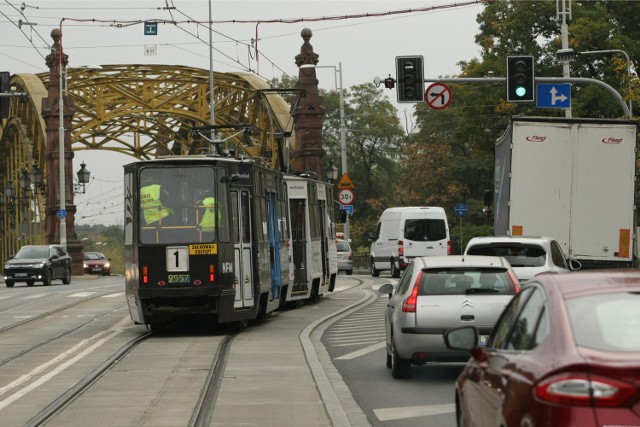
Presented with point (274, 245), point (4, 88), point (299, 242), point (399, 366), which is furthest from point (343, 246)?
point (399, 366)

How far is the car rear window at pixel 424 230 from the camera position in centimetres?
4797

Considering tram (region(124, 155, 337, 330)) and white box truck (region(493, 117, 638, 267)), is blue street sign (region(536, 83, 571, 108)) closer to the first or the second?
white box truck (region(493, 117, 638, 267))

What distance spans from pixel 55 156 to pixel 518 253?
4854 cm

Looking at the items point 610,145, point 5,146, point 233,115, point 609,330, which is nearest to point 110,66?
point 233,115

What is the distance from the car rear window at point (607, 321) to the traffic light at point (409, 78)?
26.2 metres

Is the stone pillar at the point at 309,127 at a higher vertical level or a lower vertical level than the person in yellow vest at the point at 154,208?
higher

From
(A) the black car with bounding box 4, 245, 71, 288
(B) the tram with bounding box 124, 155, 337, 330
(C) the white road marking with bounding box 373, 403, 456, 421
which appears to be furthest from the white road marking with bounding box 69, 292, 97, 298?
(C) the white road marking with bounding box 373, 403, 456, 421

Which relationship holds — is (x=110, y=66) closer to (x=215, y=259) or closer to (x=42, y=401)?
(x=215, y=259)

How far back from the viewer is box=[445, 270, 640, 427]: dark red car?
18.1ft

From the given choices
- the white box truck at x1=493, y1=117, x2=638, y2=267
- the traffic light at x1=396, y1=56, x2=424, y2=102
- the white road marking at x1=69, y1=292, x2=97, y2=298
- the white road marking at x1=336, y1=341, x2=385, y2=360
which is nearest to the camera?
the white road marking at x1=336, y1=341, x2=385, y2=360

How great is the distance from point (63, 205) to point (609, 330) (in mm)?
59535

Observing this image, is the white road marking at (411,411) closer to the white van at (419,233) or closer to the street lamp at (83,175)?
the white van at (419,233)

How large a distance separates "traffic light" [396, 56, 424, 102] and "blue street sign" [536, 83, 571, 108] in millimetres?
7582

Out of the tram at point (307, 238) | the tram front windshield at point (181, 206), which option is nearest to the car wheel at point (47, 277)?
the tram at point (307, 238)
